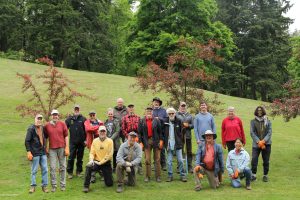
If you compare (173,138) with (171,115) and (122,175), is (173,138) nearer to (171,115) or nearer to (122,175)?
(171,115)

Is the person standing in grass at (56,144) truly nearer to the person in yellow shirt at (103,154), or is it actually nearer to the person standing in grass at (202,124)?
the person in yellow shirt at (103,154)

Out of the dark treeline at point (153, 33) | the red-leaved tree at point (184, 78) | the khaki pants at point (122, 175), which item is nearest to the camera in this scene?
the khaki pants at point (122, 175)

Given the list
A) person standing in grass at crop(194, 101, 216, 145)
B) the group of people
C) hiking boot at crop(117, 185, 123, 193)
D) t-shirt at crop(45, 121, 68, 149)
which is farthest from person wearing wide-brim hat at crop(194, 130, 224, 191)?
t-shirt at crop(45, 121, 68, 149)

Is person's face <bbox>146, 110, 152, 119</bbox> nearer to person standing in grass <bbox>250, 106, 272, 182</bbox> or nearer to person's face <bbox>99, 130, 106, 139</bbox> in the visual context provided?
person's face <bbox>99, 130, 106, 139</bbox>

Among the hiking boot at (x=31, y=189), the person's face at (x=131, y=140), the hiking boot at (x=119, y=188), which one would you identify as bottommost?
the hiking boot at (x=31, y=189)

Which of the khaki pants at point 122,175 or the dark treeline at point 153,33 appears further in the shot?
the dark treeline at point 153,33

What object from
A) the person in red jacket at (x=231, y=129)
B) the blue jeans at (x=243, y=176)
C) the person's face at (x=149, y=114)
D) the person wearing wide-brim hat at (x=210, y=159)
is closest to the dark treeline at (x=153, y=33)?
the person in red jacket at (x=231, y=129)

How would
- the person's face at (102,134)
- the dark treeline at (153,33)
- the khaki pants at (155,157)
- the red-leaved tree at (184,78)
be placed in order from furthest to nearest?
the dark treeline at (153,33) < the red-leaved tree at (184,78) < the khaki pants at (155,157) < the person's face at (102,134)

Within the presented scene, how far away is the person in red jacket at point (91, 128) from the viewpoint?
1219cm

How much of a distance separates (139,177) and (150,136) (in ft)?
4.82

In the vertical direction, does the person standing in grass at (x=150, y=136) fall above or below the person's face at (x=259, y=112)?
below

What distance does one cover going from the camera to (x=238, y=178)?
11.6 metres

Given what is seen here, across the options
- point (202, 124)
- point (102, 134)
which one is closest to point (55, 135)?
point (102, 134)

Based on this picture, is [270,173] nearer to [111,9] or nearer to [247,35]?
[247,35]
